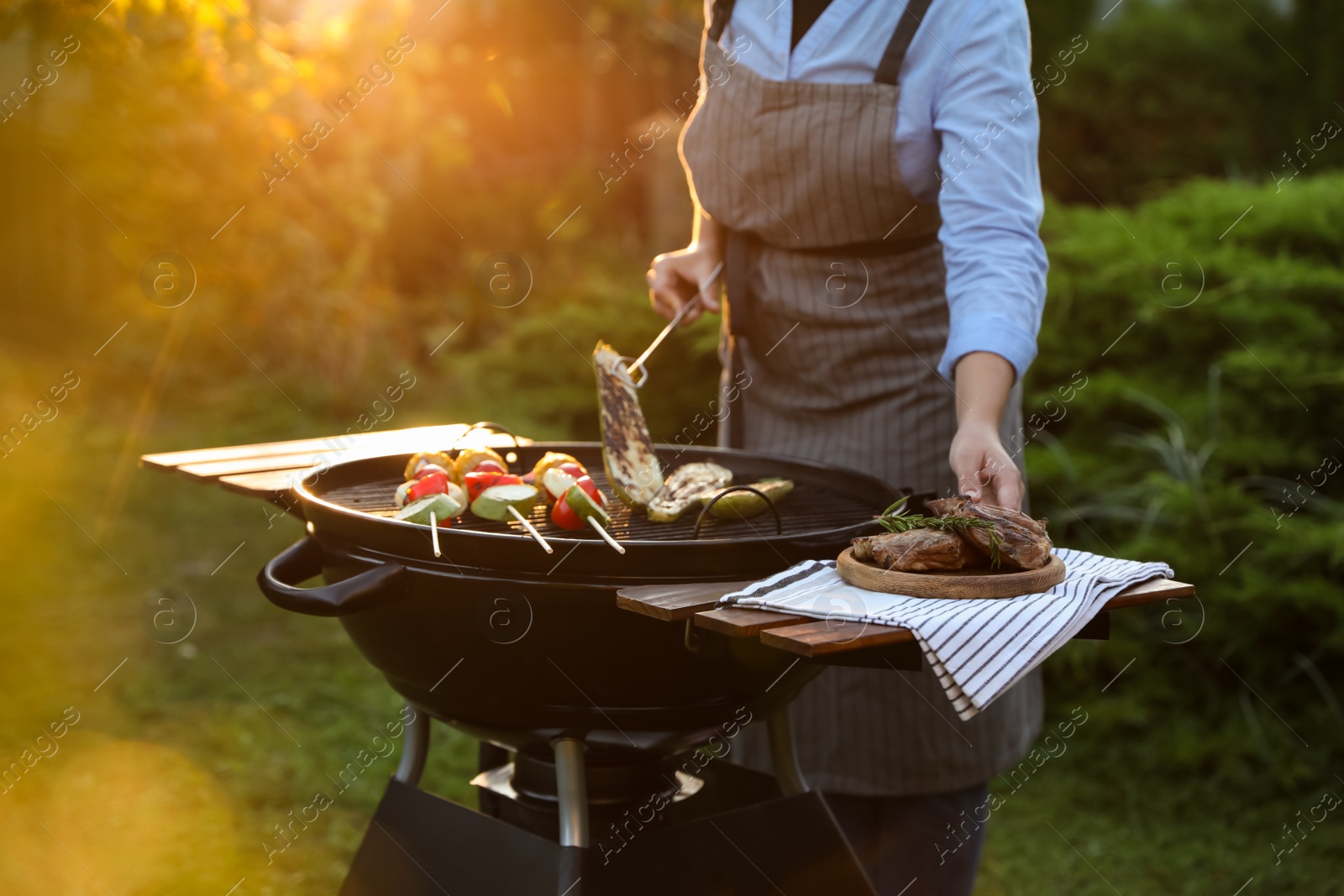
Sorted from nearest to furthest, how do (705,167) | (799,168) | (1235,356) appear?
1. (799,168)
2. (705,167)
3. (1235,356)

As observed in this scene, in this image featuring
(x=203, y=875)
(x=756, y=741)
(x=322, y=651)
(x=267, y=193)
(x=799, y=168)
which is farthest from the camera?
(x=267, y=193)

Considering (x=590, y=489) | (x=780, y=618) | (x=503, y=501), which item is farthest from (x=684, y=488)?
(x=780, y=618)

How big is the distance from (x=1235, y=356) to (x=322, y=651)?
12.6ft

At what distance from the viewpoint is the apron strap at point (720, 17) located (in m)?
2.48

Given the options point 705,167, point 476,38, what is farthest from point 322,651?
point 476,38

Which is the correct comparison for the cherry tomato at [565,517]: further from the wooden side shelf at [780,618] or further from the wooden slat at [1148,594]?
the wooden slat at [1148,594]

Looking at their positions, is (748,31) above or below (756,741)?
above

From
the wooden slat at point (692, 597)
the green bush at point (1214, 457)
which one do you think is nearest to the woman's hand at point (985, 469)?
the wooden slat at point (692, 597)

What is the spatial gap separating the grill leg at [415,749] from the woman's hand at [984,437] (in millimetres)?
1142

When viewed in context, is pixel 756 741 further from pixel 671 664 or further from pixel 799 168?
pixel 799 168

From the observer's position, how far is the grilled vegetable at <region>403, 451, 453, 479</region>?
85.4 inches

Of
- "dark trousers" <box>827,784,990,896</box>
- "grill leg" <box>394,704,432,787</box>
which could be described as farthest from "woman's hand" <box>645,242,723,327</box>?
"dark trousers" <box>827,784,990,896</box>

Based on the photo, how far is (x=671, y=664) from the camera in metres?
1.70

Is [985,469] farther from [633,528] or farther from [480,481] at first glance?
[480,481]
